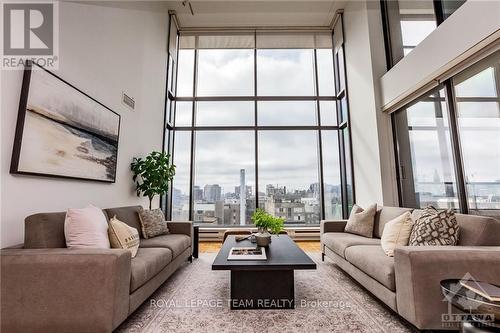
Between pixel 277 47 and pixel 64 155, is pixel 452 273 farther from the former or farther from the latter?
pixel 277 47

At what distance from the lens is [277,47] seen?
5973 mm

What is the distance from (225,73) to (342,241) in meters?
4.74

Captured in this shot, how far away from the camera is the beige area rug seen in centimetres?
176

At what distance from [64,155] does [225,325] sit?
2.15m

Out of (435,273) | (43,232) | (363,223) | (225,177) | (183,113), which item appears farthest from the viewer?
(183,113)

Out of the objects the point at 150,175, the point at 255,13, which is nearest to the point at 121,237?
the point at 150,175

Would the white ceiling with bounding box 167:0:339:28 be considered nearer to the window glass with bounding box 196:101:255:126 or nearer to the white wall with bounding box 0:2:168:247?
the white wall with bounding box 0:2:168:247

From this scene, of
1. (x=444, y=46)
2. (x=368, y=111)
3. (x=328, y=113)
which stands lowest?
(x=368, y=111)

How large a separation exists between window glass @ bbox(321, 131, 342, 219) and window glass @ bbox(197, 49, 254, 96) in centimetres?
218

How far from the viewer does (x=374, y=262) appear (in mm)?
2072

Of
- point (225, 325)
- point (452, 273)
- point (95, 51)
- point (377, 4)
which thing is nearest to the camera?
point (452, 273)

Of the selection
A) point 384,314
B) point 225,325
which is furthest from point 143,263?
point 384,314

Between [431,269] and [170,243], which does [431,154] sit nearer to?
[431,269]

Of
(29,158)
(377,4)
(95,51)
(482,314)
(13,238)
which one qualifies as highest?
(377,4)
